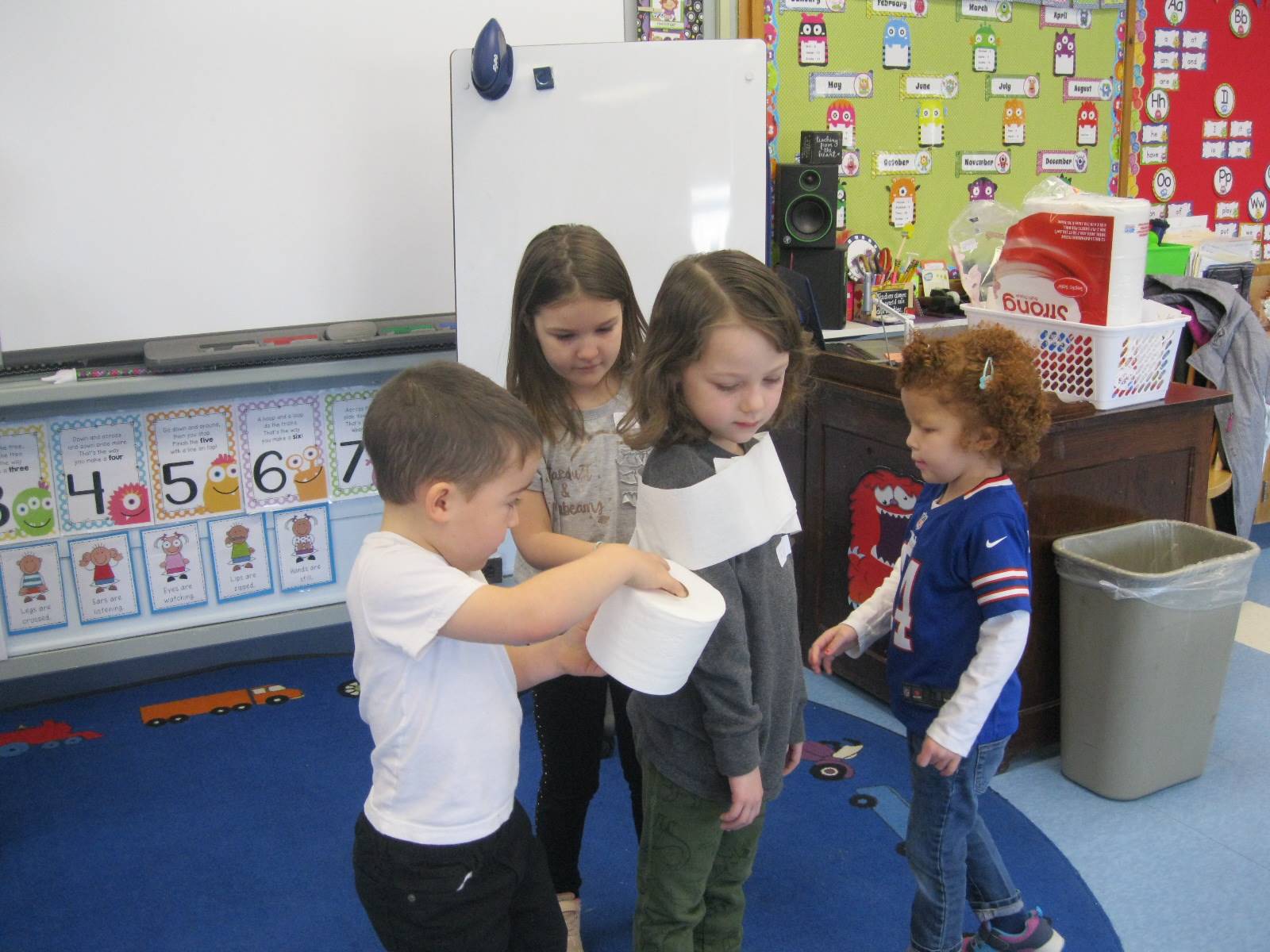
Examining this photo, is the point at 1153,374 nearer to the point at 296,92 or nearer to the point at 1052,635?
the point at 1052,635

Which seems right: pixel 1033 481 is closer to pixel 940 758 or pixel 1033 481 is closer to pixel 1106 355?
pixel 1106 355

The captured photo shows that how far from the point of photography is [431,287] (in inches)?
114

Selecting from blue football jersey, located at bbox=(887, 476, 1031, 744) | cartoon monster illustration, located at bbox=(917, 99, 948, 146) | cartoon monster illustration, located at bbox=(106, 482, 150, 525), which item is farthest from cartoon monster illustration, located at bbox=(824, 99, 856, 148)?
cartoon monster illustration, located at bbox=(106, 482, 150, 525)

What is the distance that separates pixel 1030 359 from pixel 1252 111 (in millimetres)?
3609

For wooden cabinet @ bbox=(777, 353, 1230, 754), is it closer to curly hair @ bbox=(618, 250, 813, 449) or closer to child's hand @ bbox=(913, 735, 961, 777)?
child's hand @ bbox=(913, 735, 961, 777)

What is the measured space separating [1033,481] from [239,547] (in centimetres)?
200

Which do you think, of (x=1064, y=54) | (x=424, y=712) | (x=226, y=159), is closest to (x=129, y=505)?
(x=226, y=159)

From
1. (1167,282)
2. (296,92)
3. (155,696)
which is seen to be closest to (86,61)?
(296,92)

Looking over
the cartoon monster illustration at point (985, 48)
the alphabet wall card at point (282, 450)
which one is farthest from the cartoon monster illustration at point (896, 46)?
the alphabet wall card at point (282, 450)

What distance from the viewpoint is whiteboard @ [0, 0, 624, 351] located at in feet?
8.05

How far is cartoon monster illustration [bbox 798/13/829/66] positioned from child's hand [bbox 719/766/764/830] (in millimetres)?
2727

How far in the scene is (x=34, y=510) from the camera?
2.66 metres

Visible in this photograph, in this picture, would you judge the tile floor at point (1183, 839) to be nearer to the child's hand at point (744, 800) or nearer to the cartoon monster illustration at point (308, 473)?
the child's hand at point (744, 800)

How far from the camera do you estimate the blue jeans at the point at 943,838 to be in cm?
150
